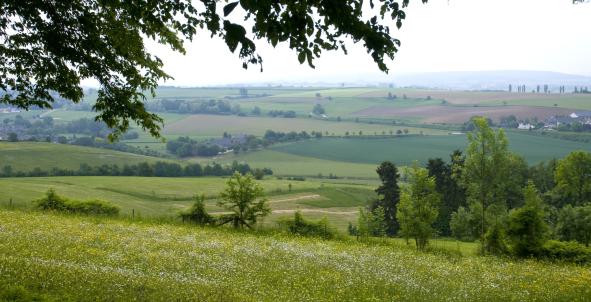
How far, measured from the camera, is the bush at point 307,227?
1480 inches

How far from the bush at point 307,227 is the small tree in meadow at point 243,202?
6.17 ft

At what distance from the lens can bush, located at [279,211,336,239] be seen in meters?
37.6

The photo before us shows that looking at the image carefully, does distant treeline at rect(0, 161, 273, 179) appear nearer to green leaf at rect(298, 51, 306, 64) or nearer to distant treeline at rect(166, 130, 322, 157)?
distant treeline at rect(166, 130, 322, 157)

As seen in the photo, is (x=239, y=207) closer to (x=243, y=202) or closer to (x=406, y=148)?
(x=243, y=202)

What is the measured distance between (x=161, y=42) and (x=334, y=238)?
21753mm

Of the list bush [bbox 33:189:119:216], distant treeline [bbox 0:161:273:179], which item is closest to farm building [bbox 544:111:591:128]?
distant treeline [bbox 0:161:273:179]

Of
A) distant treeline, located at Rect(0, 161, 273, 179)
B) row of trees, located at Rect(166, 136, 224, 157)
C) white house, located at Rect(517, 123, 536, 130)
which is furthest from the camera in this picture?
white house, located at Rect(517, 123, 536, 130)

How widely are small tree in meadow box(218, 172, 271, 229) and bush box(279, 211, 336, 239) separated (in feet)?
6.17

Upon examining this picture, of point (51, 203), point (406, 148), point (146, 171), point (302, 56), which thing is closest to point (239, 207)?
point (51, 203)

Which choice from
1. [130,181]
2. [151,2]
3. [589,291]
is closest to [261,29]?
[151,2]

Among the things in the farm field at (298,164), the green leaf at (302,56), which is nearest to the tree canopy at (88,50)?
the green leaf at (302,56)

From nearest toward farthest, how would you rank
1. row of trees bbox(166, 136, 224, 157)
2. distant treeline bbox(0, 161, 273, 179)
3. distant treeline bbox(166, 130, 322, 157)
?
1. distant treeline bbox(0, 161, 273, 179)
2. row of trees bbox(166, 136, 224, 157)
3. distant treeline bbox(166, 130, 322, 157)

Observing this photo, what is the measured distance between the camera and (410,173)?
44.2 metres

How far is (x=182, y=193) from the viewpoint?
101938mm
